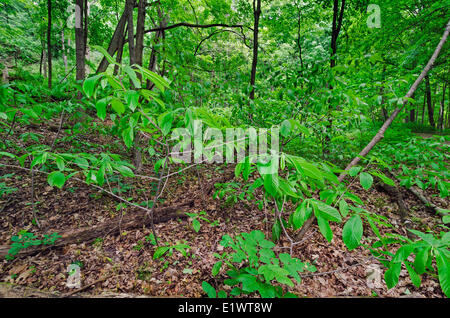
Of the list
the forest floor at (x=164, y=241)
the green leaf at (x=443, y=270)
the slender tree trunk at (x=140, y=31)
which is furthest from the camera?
the slender tree trunk at (x=140, y=31)

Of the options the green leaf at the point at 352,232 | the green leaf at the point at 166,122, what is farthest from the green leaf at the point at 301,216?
the green leaf at the point at 166,122

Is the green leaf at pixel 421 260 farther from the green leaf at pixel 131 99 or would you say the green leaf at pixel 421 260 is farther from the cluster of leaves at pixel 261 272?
the green leaf at pixel 131 99

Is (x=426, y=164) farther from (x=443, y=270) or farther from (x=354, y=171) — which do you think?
(x=443, y=270)

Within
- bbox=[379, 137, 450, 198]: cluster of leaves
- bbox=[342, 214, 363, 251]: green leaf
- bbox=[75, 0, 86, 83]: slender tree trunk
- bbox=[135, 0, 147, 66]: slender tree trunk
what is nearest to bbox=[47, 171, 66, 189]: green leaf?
bbox=[342, 214, 363, 251]: green leaf

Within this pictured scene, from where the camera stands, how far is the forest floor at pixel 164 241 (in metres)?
2.07

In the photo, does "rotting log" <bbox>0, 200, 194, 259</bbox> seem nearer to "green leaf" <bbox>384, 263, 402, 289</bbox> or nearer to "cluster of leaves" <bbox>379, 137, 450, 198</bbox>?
"green leaf" <bbox>384, 263, 402, 289</bbox>

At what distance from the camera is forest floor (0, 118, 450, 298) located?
2.07 metres

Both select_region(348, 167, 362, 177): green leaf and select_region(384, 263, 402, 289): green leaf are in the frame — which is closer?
select_region(384, 263, 402, 289): green leaf

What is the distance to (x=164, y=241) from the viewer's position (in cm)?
264

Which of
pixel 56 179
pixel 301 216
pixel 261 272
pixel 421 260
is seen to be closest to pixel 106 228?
pixel 56 179

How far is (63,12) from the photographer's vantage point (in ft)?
20.7
